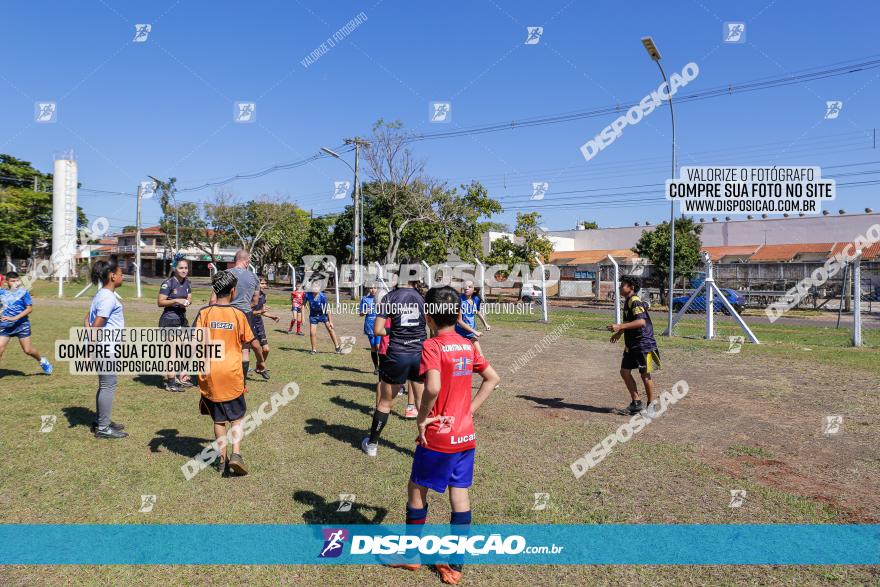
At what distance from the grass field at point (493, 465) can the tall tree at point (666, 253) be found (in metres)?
27.9

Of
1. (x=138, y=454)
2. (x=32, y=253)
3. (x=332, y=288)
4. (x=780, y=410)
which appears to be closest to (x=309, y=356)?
(x=138, y=454)

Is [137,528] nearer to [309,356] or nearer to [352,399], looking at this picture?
[352,399]

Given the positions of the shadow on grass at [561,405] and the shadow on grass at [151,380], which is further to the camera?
the shadow on grass at [151,380]

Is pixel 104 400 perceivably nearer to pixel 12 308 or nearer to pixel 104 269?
pixel 104 269

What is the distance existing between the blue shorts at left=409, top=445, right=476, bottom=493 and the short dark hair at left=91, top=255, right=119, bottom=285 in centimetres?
467

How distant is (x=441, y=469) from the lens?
12.1 feet

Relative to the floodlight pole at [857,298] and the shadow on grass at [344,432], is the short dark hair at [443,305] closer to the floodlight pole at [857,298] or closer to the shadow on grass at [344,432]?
the shadow on grass at [344,432]

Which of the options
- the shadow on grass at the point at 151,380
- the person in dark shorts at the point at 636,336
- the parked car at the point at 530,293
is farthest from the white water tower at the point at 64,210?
the person in dark shorts at the point at 636,336

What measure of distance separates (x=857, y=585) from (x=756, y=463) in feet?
8.14

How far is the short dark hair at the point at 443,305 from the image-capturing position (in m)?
3.73

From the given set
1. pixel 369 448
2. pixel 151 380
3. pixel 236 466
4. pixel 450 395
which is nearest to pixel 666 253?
pixel 151 380

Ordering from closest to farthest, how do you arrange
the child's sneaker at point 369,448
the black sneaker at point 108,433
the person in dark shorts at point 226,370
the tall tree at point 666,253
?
the person in dark shorts at point 226,370 < the child's sneaker at point 369,448 < the black sneaker at point 108,433 < the tall tree at point 666,253

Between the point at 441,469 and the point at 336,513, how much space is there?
1.54 meters

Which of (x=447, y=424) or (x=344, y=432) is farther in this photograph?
(x=344, y=432)
